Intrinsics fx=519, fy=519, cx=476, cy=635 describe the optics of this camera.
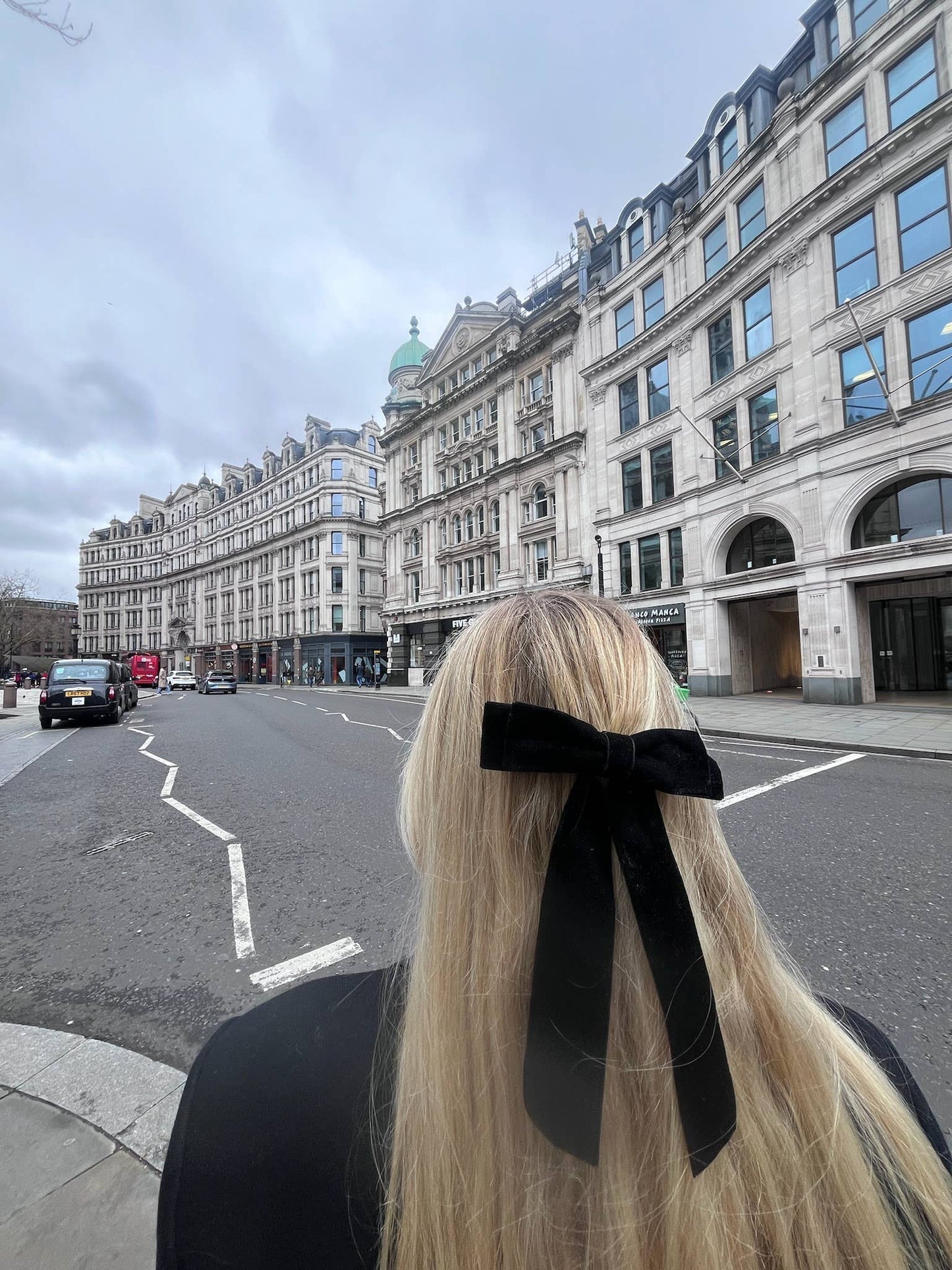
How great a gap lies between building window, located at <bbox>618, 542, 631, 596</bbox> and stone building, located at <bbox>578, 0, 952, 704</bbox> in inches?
3.3

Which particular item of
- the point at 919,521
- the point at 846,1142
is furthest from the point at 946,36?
the point at 846,1142

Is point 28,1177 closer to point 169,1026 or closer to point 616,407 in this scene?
point 169,1026

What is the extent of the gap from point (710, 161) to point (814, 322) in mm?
8996

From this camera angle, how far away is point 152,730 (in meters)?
13.2

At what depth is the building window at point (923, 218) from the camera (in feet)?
42.3

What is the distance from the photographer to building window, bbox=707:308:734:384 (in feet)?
59.6

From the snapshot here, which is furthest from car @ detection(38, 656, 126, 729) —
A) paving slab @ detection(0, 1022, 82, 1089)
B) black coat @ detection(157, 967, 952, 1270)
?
black coat @ detection(157, 967, 952, 1270)

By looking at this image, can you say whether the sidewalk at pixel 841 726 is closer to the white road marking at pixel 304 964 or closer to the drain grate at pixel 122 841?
the white road marking at pixel 304 964

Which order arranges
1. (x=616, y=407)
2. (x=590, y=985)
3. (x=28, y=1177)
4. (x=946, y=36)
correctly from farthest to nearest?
(x=616, y=407) < (x=946, y=36) < (x=28, y=1177) < (x=590, y=985)

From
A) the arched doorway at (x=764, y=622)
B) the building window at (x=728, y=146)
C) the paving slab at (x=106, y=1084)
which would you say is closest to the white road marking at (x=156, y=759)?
the paving slab at (x=106, y=1084)

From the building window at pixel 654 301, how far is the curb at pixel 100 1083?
2484 cm

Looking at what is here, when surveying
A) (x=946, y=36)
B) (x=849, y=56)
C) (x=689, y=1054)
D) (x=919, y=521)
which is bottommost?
(x=689, y=1054)

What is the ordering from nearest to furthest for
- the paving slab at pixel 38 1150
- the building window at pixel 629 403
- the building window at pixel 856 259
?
the paving slab at pixel 38 1150 → the building window at pixel 856 259 → the building window at pixel 629 403

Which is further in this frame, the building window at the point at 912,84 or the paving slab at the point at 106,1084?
the building window at the point at 912,84
